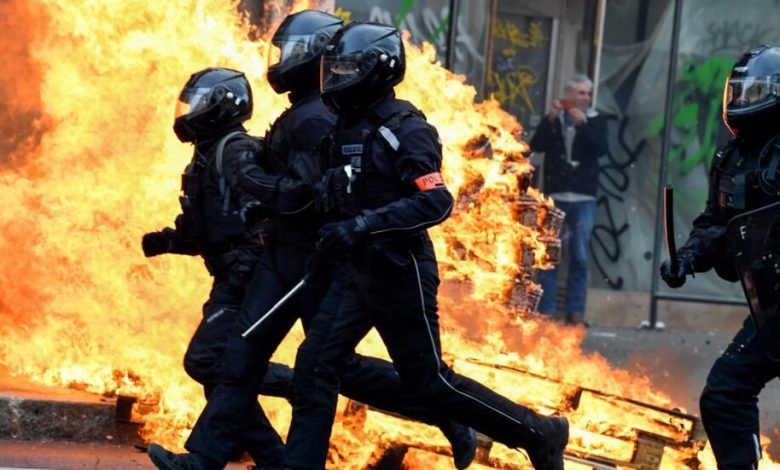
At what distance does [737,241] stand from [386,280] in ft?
4.55

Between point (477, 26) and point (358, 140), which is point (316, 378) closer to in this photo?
point (358, 140)

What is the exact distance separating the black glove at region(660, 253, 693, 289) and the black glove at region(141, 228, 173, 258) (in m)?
Result: 2.19

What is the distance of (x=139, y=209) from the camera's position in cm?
816

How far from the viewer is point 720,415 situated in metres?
6.18

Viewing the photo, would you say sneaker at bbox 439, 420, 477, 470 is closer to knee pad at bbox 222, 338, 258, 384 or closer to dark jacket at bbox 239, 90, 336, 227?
knee pad at bbox 222, 338, 258, 384

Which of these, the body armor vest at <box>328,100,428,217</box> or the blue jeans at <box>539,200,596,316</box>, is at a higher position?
the body armor vest at <box>328,100,428,217</box>

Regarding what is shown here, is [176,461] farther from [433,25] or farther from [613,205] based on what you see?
[613,205]

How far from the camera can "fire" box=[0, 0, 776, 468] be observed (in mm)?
7914

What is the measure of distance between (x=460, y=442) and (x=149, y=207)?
7.62 feet

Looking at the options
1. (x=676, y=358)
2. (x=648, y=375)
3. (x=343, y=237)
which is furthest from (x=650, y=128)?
(x=343, y=237)

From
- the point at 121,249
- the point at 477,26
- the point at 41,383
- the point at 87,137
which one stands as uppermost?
Result: the point at 477,26

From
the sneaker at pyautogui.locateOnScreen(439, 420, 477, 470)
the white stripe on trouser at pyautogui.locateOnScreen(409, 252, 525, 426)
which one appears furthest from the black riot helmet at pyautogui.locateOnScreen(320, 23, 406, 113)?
the sneaker at pyautogui.locateOnScreen(439, 420, 477, 470)

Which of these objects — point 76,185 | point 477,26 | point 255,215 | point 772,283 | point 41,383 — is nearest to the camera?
point 772,283

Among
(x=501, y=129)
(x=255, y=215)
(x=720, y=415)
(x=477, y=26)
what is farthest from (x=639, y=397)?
(x=477, y=26)
